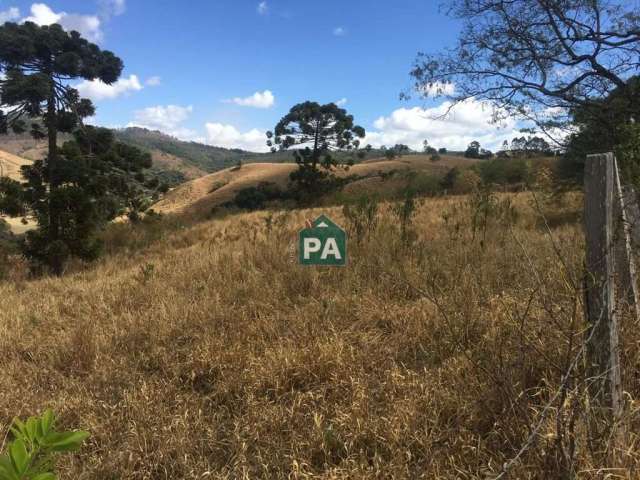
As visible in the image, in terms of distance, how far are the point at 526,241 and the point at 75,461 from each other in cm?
498

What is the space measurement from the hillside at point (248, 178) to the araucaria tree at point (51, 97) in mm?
29760

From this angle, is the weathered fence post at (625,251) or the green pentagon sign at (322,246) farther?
the green pentagon sign at (322,246)

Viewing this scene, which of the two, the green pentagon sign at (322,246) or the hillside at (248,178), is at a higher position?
the hillside at (248,178)

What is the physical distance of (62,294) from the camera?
5844mm

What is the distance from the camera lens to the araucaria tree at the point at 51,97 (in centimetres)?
923

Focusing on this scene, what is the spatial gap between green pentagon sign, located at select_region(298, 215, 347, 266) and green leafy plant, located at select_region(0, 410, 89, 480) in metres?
2.62

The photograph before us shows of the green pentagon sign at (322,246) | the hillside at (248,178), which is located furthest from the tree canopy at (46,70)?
the hillside at (248,178)

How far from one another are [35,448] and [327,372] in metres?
1.91

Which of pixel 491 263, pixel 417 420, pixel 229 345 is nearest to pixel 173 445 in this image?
pixel 229 345

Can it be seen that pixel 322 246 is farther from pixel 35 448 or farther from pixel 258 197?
pixel 258 197

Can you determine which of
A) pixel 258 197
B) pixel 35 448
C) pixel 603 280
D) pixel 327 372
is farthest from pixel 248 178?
pixel 35 448

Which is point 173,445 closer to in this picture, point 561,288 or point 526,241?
point 561,288

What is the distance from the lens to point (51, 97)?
9844 millimetres

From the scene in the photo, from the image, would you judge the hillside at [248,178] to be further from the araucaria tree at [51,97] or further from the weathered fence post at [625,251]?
the weathered fence post at [625,251]
